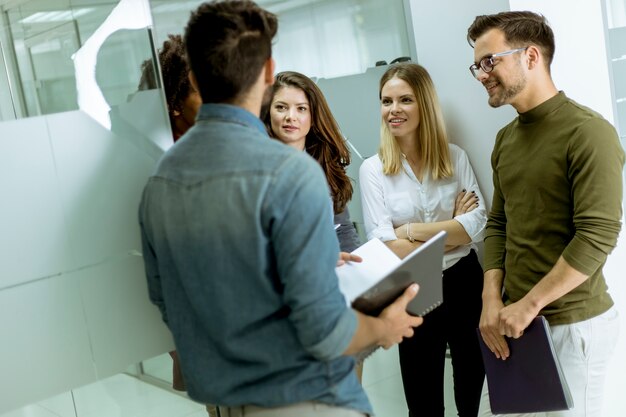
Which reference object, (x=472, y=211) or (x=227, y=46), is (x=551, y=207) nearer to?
(x=472, y=211)

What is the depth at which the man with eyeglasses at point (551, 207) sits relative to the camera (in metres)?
2.52

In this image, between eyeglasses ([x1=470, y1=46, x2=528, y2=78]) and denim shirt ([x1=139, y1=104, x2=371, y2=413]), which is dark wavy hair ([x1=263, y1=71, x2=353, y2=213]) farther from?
denim shirt ([x1=139, y1=104, x2=371, y2=413])

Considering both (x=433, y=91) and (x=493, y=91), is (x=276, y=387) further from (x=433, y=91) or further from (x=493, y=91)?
(x=433, y=91)

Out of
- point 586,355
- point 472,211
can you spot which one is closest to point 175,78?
point 472,211

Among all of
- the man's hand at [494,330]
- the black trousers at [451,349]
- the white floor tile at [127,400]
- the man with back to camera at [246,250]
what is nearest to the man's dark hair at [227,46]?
the man with back to camera at [246,250]

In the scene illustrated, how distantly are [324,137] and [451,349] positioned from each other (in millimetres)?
1089

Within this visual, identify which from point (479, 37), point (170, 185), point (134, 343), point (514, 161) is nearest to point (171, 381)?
point (134, 343)

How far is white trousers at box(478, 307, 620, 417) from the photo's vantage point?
2664 millimetres

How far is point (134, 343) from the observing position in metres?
2.14

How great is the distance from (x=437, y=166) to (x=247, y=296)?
1.82 m

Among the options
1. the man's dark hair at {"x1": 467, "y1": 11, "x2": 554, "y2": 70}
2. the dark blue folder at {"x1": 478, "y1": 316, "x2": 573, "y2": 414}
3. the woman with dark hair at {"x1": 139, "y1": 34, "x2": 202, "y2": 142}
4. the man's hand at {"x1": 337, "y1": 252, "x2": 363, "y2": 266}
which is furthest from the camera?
the man's dark hair at {"x1": 467, "y1": 11, "x2": 554, "y2": 70}

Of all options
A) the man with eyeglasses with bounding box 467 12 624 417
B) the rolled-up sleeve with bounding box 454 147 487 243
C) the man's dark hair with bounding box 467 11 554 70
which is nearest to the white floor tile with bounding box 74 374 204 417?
the man with eyeglasses with bounding box 467 12 624 417

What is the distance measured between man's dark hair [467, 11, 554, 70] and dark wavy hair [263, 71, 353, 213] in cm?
70

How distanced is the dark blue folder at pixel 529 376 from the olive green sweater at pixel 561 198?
111 mm
